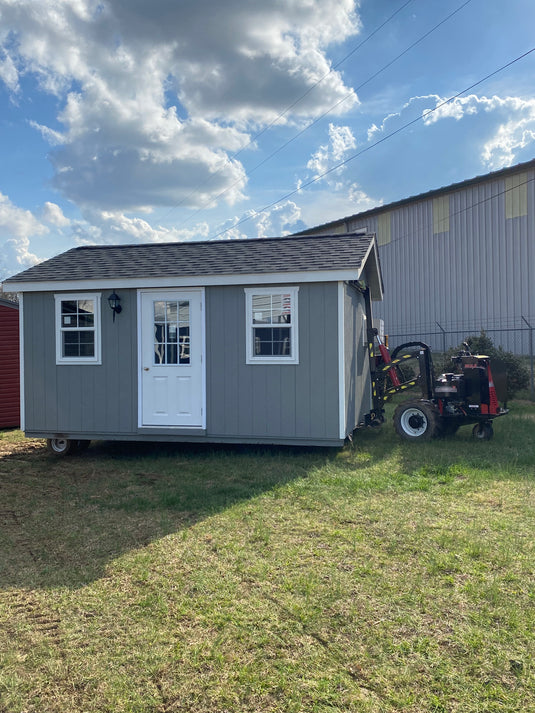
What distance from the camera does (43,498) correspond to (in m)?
6.21

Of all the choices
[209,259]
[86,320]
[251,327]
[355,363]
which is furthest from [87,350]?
[355,363]

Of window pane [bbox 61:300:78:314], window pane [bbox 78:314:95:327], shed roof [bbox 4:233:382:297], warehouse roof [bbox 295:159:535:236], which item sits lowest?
window pane [bbox 78:314:95:327]

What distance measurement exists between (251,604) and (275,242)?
6569mm

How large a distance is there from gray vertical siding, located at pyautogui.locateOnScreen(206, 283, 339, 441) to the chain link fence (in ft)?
24.2

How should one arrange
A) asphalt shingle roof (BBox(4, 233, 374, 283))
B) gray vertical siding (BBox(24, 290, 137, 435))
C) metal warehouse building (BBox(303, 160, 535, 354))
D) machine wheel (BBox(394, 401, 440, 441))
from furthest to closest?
metal warehouse building (BBox(303, 160, 535, 354)), machine wheel (BBox(394, 401, 440, 441)), gray vertical siding (BBox(24, 290, 137, 435)), asphalt shingle roof (BBox(4, 233, 374, 283))

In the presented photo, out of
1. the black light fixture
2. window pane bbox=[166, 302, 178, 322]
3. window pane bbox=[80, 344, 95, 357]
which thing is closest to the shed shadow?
window pane bbox=[80, 344, 95, 357]

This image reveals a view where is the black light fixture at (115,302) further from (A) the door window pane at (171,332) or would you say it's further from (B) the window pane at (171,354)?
(B) the window pane at (171,354)

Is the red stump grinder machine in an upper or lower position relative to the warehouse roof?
lower

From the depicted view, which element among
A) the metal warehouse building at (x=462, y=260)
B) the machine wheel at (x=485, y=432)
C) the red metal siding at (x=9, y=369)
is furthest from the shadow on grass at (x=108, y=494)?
the metal warehouse building at (x=462, y=260)

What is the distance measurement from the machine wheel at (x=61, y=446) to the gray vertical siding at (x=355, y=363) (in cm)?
442

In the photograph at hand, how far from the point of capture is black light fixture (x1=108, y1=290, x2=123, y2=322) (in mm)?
8148

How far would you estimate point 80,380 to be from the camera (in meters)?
8.39

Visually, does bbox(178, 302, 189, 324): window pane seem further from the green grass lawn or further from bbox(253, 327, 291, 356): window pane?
the green grass lawn

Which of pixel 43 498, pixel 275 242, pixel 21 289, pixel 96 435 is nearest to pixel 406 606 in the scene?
pixel 43 498
